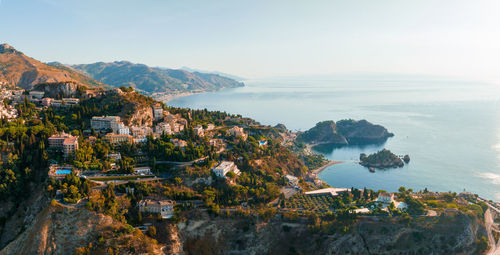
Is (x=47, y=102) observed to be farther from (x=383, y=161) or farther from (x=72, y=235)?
(x=383, y=161)

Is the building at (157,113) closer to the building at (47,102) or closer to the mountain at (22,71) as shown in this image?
the building at (47,102)

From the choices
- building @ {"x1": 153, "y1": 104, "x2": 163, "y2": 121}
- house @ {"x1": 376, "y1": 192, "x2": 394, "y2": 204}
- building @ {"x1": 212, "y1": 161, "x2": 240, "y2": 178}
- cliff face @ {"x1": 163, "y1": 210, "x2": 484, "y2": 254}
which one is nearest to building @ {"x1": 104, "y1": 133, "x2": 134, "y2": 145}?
building @ {"x1": 153, "y1": 104, "x2": 163, "y2": 121}

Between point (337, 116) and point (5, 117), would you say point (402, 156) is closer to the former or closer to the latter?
point (337, 116)

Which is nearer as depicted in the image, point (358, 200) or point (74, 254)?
point (74, 254)

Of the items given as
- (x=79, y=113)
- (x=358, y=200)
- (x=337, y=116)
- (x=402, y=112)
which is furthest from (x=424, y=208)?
(x=402, y=112)

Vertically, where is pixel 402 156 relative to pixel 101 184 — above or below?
below

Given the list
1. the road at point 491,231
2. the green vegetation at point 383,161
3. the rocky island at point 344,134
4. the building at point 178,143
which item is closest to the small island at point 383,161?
the green vegetation at point 383,161
